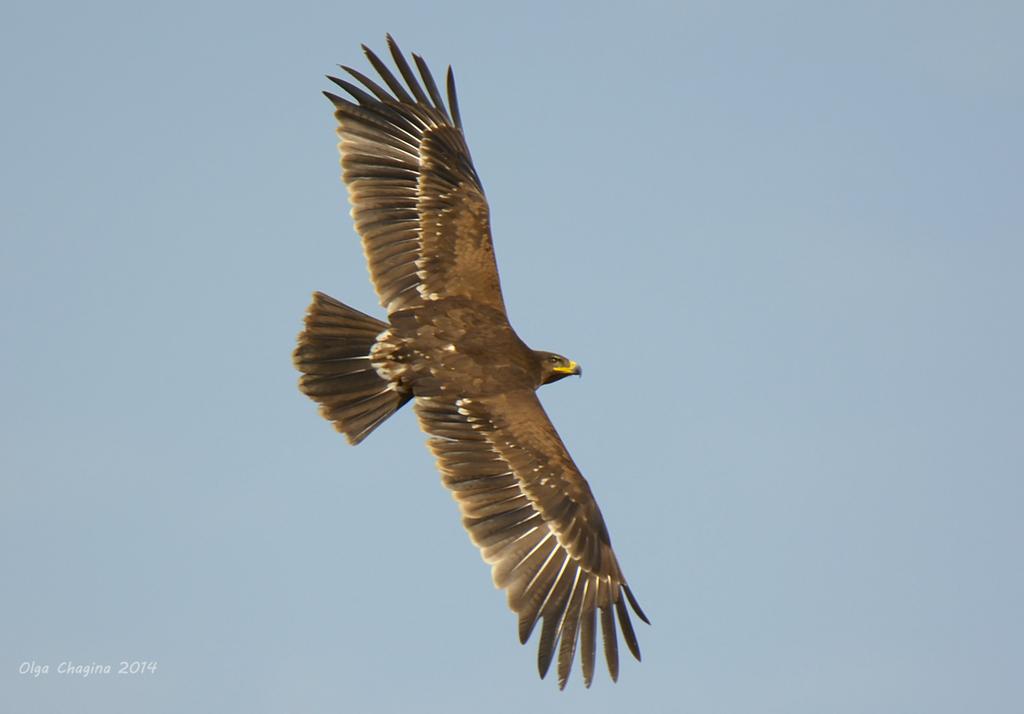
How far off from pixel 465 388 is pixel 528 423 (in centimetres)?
58

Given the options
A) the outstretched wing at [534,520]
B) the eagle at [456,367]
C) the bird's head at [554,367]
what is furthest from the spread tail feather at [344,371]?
the bird's head at [554,367]

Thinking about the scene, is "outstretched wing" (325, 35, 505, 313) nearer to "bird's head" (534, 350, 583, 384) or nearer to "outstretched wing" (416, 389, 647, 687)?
"bird's head" (534, 350, 583, 384)

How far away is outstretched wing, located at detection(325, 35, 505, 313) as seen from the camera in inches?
534

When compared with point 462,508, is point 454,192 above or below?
above

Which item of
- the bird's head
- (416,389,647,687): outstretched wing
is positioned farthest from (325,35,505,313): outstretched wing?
(416,389,647,687): outstretched wing

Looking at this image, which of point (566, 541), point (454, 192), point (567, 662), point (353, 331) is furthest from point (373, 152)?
point (567, 662)

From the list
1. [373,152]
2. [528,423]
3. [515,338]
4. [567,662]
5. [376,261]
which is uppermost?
[373,152]

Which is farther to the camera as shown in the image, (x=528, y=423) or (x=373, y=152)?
(x=373, y=152)

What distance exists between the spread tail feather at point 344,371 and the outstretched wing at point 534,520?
62 cm

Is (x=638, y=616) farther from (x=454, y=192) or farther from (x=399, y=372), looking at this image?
(x=454, y=192)

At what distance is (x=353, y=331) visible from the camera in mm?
13383

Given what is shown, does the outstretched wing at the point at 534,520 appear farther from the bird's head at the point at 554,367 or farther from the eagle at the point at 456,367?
the bird's head at the point at 554,367

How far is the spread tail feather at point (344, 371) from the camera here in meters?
13.3

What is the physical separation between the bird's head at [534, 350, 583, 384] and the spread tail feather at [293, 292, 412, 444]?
119 cm
